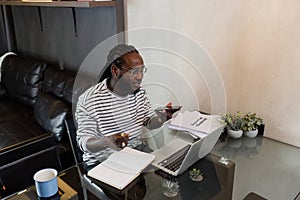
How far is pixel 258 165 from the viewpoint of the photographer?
60.6 inches

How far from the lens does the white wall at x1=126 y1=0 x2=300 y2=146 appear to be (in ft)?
5.99

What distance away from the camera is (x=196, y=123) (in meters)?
1.63

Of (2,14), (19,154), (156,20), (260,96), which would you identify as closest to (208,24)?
(156,20)

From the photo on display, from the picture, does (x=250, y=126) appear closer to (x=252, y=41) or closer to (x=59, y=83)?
(x=252, y=41)

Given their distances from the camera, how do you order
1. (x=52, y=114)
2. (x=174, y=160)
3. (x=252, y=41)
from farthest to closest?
(x=52, y=114)
(x=252, y=41)
(x=174, y=160)

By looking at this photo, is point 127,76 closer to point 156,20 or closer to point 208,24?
point 156,20

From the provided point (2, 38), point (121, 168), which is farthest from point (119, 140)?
Result: point (2, 38)

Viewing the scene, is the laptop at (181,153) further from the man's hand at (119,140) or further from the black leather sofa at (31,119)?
the black leather sofa at (31,119)

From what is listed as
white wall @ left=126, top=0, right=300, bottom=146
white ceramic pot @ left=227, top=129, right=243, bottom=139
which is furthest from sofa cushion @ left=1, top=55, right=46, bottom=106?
white ceramic pot @ left=227, top=129, right=243, bottom=139

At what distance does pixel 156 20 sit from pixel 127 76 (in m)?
0.68

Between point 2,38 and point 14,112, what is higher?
point 2,38

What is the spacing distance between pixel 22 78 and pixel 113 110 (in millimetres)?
1899

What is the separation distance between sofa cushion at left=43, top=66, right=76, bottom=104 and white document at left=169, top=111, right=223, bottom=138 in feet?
3.32

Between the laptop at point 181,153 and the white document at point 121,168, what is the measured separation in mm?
64
